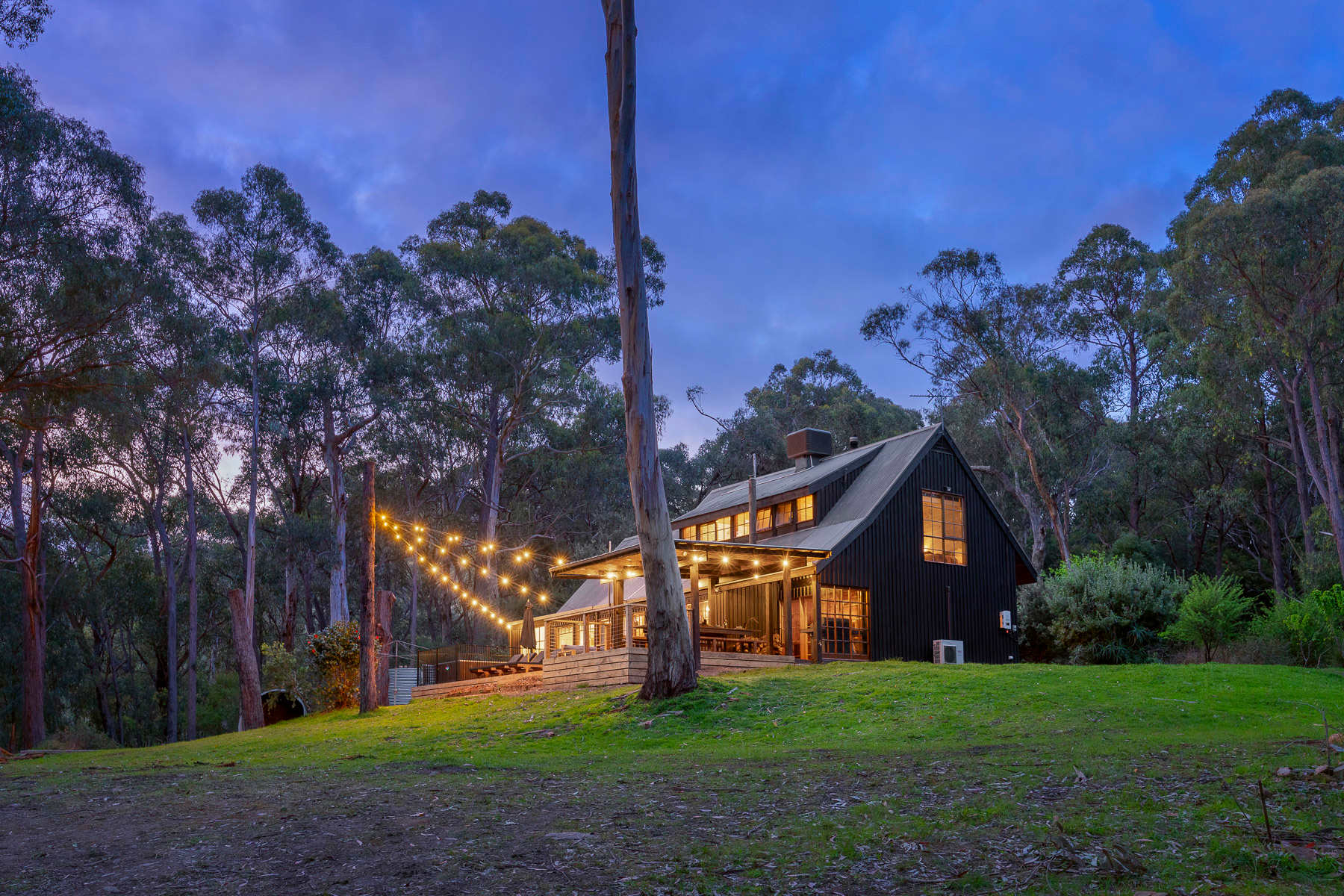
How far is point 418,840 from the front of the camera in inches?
225

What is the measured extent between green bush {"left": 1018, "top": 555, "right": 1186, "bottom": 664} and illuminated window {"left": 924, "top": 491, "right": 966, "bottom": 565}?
127 inches

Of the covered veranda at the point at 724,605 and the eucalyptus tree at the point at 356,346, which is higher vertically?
the eucalyptus tree at the point at 356,346

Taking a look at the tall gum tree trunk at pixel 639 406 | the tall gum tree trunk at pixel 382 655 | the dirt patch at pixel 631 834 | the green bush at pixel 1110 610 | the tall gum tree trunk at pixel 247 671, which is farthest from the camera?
the tall gum tree trunk at pixel 247 671

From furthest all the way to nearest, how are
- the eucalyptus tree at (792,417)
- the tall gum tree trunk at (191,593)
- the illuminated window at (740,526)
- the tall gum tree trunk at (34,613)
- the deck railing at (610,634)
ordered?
the eucalyptus tree at (792,417), the tall gum tree trunk at (191,593), the tall gum tree trunk at (34,613), the illuminated window at (740,526), the deck railing at (610,634)

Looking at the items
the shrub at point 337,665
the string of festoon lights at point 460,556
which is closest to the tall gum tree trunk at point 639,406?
the string of festoon lights at point 460,556

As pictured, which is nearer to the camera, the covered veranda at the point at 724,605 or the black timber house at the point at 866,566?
the covered veranda at the point at 724,605

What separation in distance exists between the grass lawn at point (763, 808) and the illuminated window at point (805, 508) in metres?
11.7

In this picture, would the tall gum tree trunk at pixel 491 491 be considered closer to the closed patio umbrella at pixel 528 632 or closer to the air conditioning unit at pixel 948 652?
the closed patio umbrella at pixel 528 632

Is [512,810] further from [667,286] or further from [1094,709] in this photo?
[667,286]

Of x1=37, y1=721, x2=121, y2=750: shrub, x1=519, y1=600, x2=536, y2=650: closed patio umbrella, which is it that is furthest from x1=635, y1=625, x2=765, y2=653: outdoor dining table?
x1=37, y1=721, x2=121, y2=750: shrub

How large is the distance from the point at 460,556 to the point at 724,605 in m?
7.04

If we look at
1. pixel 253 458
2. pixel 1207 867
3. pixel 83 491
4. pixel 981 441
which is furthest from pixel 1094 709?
pixel 83 491

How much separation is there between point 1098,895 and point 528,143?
20735 mm

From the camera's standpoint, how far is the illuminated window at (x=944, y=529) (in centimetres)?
2420
